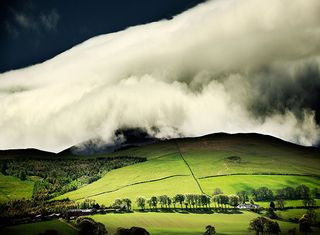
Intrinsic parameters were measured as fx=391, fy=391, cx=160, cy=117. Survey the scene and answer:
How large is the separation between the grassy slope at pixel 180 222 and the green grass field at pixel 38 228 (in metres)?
16.1

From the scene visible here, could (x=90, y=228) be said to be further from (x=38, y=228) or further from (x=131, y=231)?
(x=38, y=228)

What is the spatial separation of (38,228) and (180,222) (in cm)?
6039

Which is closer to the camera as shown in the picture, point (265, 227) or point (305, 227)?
point (305, 227)

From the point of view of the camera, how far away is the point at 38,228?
6240 inches

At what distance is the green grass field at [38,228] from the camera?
15100 centimetres

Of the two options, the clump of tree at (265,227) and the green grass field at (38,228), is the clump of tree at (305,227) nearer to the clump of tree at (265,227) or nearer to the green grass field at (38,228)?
the clump of tree at (265,227)

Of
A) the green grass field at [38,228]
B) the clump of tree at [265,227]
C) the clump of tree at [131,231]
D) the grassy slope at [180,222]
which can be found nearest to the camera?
the clump of tree at [131,231]

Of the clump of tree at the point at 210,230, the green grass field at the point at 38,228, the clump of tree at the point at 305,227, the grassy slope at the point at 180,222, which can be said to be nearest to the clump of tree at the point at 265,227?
the grassy slope at the point at 180,222

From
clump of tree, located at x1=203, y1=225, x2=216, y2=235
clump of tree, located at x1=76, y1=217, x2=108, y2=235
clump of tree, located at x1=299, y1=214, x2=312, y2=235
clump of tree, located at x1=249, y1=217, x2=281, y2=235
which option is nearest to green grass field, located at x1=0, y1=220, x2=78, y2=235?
clump of tree, located at x1=76, y1=217, x2=108, y2=235

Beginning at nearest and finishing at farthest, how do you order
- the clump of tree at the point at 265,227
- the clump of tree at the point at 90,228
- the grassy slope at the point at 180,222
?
the clump of tree at the point at 90,228
the clump of tree at the point at 265,227
the grassy slope at the point at 180,222

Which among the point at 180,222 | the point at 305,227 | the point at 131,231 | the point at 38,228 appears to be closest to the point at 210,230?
the point at 180,222

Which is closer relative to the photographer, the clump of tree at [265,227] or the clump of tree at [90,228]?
the clump of tree at [90,228]

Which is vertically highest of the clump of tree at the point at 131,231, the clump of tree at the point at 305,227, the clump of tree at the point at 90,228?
the clump of tree at the point at 90,228

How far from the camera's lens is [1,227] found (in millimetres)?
168875
